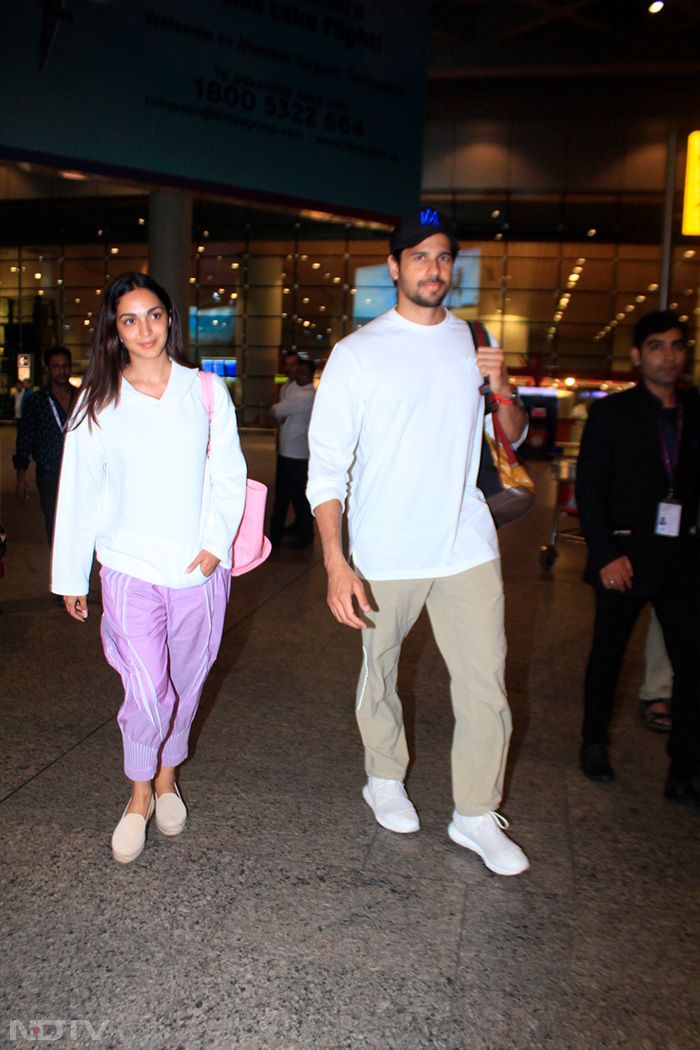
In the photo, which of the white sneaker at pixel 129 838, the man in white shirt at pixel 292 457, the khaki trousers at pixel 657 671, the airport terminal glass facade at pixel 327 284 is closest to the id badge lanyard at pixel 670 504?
the khaki trousers at pixel 657 671

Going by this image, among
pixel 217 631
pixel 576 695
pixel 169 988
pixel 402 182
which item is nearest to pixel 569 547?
pixel 402 182

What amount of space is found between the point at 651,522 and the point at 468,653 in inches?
46.3

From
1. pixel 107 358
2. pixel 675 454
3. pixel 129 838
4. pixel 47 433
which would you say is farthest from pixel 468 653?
pixel 47 433

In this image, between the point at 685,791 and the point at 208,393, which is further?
the point at 685,791

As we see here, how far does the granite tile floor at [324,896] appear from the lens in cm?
218

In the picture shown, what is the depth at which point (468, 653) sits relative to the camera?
9.66 ft

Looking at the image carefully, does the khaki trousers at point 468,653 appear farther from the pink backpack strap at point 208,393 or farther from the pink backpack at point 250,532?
A: the pink backpack strap at point 208,393

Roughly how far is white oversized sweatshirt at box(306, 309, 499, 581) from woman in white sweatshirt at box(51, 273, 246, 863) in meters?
0.38

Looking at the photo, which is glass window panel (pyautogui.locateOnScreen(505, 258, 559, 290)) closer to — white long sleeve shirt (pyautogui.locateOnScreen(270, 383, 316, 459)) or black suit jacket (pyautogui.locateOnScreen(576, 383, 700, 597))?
white long sleeve shirt (pyautogui.locateOnScreen(270, 383, 316, 459))

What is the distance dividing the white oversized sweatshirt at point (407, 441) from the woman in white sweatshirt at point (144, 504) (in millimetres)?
377

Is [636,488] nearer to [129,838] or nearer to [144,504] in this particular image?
[144,504]

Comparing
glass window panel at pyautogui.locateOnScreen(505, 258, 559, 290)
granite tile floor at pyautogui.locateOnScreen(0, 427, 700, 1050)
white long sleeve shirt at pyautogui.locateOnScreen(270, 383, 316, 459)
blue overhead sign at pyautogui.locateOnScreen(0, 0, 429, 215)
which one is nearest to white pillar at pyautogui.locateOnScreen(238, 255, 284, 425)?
glass window panel at pyautogui.locateOnScreen(505, 258, 559, 290)

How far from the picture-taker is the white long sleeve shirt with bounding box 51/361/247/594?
9.12 ft

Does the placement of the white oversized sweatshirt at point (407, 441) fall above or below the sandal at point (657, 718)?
above
